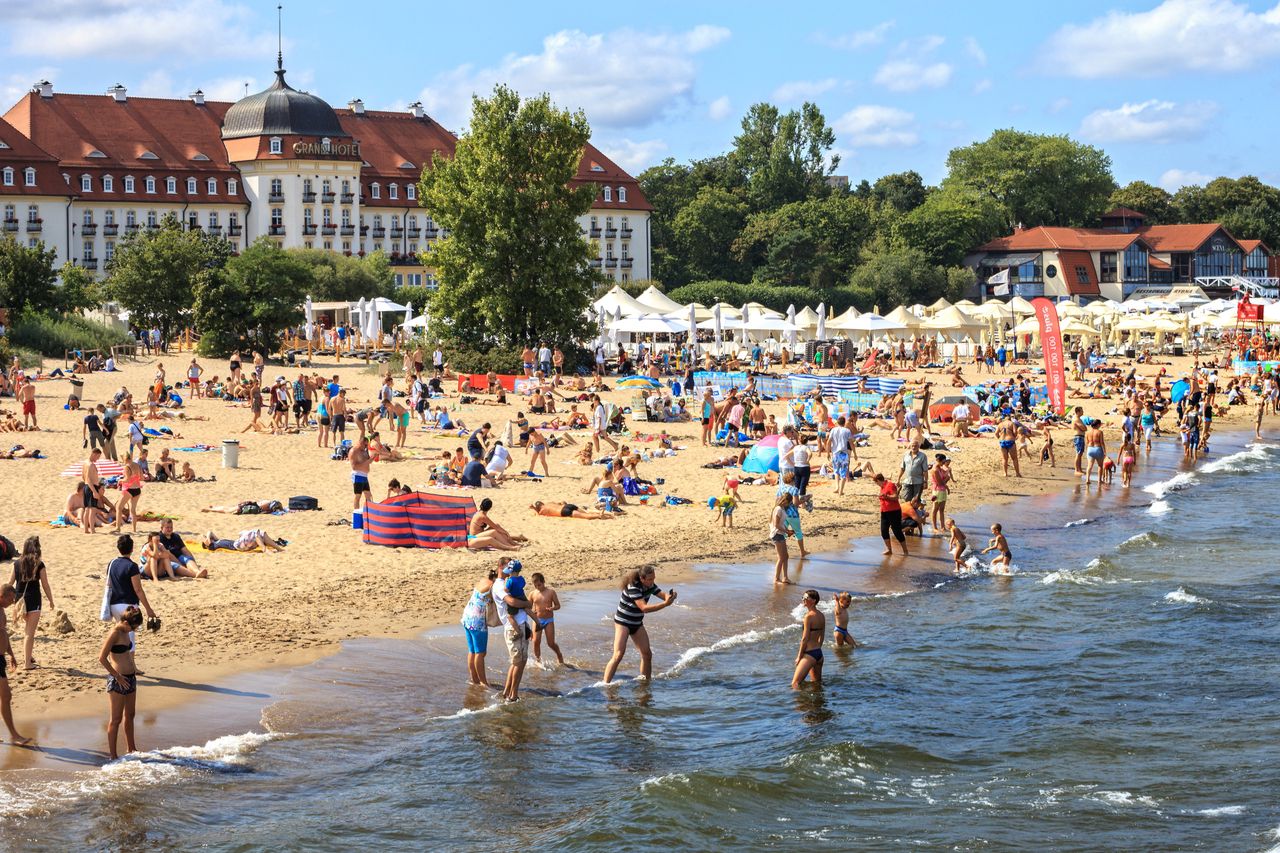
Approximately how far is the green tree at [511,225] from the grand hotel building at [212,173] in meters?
26.0

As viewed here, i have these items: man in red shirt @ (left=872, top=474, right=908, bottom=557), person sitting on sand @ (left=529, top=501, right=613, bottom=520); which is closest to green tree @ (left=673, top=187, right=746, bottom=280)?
person sitting on sand @ (left=529, top=501, right=613, bottom=520)

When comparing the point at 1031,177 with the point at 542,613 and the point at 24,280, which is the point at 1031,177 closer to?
the point at 24,280

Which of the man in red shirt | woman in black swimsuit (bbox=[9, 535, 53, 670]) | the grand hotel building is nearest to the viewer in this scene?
woman in black swimsuit (bbox=[9, 535, 53, 670])

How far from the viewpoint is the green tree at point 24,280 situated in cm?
4991

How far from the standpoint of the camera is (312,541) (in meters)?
20.6

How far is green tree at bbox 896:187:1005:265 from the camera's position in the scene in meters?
88.9

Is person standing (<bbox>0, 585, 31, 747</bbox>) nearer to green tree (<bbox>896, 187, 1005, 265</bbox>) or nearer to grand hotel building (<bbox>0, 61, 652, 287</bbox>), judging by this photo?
grand hotel building (<bbox>0, 61, 652, 287</bbox>)

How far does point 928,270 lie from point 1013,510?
Result: 60.2m

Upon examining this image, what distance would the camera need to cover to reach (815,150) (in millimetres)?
97688

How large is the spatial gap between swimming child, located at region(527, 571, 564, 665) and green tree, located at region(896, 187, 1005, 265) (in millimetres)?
74599

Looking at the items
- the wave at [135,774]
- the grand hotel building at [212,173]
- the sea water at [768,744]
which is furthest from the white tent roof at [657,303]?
the wave at [135,774]

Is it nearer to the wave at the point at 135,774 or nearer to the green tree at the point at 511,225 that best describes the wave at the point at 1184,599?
the wave at the point at 135,774

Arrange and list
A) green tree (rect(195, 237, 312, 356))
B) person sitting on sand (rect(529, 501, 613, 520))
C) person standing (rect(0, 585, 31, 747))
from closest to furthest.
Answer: person standing (rect(0, 585, 31, 747)) < person sitting on sand (rect(529, 501, 613, 520)) < green tree (rect(195, 237, 312, 356))

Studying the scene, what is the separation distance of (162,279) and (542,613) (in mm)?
39189
